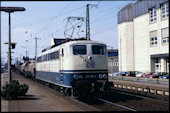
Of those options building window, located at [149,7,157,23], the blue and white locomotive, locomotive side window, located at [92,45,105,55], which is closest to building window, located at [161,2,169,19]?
building window, located at [149,7,157,23]

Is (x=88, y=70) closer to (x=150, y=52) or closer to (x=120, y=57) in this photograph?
(x=150, y=52)

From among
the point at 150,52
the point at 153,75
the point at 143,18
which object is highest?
the point at 143,18

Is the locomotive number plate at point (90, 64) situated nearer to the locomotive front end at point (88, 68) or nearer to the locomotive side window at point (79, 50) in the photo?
the locomotive front end at point (88, 68)

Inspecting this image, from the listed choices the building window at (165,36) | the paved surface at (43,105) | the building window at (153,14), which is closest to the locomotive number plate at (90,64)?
the paved surface at (43,105)

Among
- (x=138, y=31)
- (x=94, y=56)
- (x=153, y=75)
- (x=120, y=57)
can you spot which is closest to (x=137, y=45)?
(x=138, y=31)

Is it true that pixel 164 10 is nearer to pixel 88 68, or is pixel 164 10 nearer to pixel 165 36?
pixel 165 36

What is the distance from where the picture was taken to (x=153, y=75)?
4694 cm

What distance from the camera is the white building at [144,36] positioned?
51594 millimetres

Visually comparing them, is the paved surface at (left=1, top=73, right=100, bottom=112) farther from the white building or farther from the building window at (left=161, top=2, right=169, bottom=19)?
the building window at (left=161, top=2, right=169, bottom=19)

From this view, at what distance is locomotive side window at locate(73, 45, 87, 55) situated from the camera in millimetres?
14617

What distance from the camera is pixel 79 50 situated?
14695mm

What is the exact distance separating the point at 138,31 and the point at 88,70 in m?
48.9

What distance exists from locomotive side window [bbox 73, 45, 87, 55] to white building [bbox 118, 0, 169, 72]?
38.9 m

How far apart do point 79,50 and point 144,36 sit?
45.9 meters
